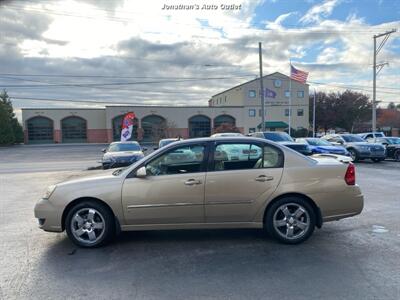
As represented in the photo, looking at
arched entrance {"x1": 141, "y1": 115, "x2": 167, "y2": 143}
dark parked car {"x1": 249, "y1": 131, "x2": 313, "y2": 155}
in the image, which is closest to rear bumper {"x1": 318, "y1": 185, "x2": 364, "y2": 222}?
dark parked car {"x1": 249, "y1": 131, "x2": 313, "y2": 155}

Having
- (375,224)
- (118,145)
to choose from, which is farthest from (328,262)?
(118,145)

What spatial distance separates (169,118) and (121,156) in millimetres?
46313

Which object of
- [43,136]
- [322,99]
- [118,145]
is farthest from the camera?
[322,99]

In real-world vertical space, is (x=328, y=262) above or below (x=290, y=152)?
below

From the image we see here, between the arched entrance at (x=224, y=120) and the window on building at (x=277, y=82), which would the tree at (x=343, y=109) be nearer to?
the window on building at (x=277, y=82)

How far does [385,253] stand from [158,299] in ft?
10.2

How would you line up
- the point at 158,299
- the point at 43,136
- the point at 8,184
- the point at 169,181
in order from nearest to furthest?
the point at 158,299
the point at 169,181
the point at 8,184
the point at 43,136

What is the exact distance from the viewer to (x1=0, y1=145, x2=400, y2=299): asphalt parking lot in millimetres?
3482

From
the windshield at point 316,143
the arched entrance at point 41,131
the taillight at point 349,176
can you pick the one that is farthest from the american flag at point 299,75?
the arched entrance at point 41,131

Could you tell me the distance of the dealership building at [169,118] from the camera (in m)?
58.8

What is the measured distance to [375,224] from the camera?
5809 millimetres

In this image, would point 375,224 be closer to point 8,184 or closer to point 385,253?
point 385,253

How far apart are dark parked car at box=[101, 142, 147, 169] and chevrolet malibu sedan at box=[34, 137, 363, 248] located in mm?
8344

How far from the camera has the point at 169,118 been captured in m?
59.7
